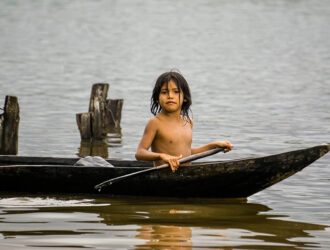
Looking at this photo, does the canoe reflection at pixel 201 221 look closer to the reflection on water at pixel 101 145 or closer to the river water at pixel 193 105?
the river water at pixel 193 105

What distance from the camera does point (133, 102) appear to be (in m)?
20.0

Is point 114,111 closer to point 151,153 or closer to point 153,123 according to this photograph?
point 153,123

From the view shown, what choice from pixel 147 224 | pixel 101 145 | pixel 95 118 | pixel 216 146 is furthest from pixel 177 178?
pixel 95 118

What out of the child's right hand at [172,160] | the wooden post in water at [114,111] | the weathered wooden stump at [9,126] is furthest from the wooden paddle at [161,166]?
the wooden post in water at [114,111]

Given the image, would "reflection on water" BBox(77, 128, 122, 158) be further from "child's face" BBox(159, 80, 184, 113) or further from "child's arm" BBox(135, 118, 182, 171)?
"child's face" BBox(159, 80, 184, 113)

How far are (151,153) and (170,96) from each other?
62 centimetres

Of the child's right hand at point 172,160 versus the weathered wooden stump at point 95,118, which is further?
the weathered wooden stump at point 95,118

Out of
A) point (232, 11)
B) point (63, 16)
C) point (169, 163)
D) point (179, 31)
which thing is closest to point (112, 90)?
point (169, 163)

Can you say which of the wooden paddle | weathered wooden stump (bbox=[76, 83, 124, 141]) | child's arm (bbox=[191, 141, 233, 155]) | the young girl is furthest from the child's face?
weathered wooden stump (bbox=[76, 83, 124, 141])

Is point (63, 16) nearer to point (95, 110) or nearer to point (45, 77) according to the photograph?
point (45, 77)

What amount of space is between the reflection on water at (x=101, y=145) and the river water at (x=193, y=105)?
0.05 m

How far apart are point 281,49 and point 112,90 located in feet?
47.8

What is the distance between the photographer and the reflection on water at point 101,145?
13383mm

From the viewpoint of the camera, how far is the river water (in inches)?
306
